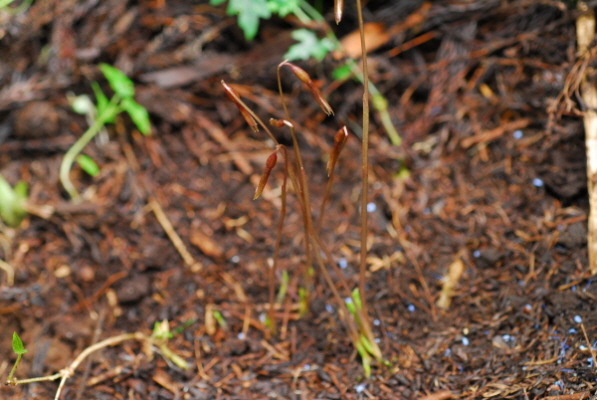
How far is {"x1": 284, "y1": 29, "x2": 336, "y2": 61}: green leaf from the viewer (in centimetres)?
219

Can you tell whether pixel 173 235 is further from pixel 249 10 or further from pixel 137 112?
pixel 249 10

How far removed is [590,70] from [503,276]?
843mm

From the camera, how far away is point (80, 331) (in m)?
1.84

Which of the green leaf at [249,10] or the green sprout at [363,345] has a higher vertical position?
the green leaf at [249,10]

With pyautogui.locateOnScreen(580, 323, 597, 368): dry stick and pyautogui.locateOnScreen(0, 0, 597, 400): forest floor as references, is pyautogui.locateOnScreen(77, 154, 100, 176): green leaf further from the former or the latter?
pyautogui.locateOnScreen(580, 323, 597, 368): dry stick

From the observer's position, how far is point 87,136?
2.38 meters

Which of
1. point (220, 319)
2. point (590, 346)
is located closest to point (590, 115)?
point (590, 346)

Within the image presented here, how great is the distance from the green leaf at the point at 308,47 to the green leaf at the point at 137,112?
2.38 feet

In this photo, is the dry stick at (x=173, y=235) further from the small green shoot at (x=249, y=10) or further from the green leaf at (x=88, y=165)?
the small green shoot at (x=249, y=10)

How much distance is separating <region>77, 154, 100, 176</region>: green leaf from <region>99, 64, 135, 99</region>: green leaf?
0.33 m

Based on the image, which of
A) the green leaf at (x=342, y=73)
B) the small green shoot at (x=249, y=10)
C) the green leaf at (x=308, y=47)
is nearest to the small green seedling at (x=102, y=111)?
the small green shoot at (x=249, y=10)

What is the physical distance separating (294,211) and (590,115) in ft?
3.90

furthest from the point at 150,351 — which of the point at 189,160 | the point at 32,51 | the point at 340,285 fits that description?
the point at 32,51

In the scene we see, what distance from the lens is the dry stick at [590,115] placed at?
169cm
